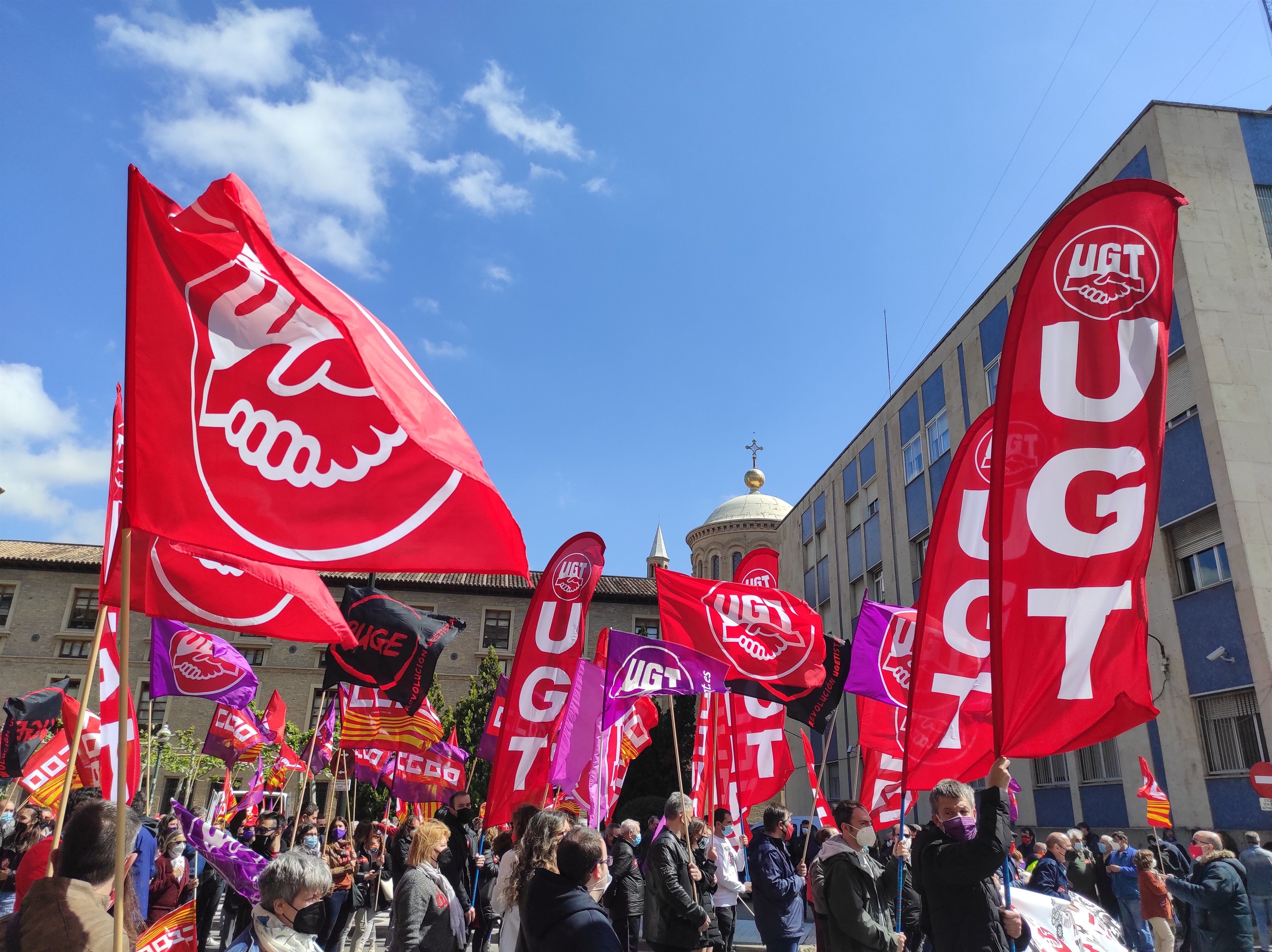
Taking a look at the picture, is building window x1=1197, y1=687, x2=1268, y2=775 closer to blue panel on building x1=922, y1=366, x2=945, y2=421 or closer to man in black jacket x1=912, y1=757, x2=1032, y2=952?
blue panel on building x1=922, y1=366, x2=945, y2=421

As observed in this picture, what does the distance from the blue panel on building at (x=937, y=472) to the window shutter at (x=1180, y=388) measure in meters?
8.50

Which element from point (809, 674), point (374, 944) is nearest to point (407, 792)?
point (374, 944)

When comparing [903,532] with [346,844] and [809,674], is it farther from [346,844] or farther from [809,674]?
[346,844]

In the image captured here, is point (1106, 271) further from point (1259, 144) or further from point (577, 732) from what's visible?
point (1259, 144)

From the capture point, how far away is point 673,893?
22.5 ft

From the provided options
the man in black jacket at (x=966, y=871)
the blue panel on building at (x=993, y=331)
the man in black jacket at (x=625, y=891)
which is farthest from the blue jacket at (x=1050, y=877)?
the blue panel on building at (x=993, y=331)

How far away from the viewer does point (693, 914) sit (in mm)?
6832

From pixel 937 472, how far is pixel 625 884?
68.5 ft

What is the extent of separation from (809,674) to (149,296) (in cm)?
805

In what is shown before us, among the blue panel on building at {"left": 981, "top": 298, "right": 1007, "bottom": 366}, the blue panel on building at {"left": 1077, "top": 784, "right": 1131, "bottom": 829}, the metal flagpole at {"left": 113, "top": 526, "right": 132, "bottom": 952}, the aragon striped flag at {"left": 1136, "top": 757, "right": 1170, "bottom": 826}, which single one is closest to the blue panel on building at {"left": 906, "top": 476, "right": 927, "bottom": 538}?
the blue panel on building at {"left": 981, "top": 298, "right": 1007, "bottom": 366}

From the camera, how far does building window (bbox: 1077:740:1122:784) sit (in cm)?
1841

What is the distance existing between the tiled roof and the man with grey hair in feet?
129

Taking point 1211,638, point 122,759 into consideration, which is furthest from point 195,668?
point 1211,638

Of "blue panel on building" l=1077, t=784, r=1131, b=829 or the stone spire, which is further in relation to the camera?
the stone spire
